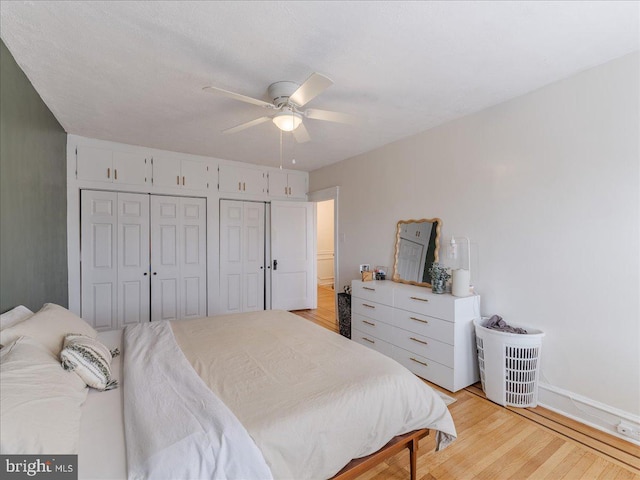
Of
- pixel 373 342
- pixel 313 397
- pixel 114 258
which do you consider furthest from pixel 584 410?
pixel 114 258

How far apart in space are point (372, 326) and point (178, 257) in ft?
9.20

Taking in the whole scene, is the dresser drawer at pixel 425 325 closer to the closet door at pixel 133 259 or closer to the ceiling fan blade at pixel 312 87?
the ceiling fan blade at pixel 312 87

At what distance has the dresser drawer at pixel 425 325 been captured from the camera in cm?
261

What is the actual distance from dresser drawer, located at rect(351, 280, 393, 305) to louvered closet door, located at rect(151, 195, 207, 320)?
2285mm

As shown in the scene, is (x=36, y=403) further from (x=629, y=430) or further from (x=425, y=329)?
(x=629, y=430)

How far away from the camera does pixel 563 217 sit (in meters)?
2.26

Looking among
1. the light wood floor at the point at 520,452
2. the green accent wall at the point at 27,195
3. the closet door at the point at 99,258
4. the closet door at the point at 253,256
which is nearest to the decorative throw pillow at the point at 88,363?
the green accent wall at the point at 27,195

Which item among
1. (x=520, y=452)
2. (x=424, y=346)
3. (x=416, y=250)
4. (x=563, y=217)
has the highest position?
(x=563, y=217)

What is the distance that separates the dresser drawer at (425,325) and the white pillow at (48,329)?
258 centimetres

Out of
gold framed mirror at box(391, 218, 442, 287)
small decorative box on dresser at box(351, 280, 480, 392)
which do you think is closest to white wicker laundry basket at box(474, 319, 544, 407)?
small decorative box on dresser at box(351, 280, 480, 392)

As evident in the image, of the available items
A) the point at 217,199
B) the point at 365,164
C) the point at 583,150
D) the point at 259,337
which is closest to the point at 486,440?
the point at 259,337

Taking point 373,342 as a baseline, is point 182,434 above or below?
above

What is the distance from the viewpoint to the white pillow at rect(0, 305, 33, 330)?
5.21 feet

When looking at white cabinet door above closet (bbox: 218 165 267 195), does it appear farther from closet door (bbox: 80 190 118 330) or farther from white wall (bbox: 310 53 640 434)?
white wall (bbox: 310 53 640 434)
